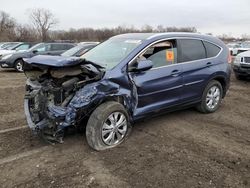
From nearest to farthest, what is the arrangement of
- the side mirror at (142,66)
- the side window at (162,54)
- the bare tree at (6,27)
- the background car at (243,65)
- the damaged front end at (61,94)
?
the damaged front end at (61,94) < the side mirror at (142,66) < the side window at (162,54) < the background car at (243,65) < the bare tree at (6,27)

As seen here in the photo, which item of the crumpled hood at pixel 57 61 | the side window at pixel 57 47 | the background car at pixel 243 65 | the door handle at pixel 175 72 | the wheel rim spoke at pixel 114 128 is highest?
the crumpled hood at pixel 57 61

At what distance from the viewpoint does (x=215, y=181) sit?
10.8ft

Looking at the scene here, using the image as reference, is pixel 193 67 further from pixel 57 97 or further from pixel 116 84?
pixel 57 97

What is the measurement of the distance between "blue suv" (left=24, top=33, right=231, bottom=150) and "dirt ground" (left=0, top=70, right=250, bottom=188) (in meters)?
0.31

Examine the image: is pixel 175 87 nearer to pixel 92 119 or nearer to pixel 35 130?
pixel 92 119

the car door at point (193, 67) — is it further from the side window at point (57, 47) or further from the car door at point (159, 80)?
the side window at point (57, 47)

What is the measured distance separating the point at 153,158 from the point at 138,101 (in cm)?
102

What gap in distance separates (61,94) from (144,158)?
1.49 metres

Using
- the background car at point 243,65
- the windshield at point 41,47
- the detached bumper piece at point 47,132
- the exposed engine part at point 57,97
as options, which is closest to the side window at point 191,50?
the exposed engine part at point 57,97

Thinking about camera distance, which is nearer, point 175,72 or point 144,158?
point 144,158

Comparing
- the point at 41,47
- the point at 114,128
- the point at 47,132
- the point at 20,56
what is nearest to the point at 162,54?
the point at 114,128

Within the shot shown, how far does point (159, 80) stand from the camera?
471 cm

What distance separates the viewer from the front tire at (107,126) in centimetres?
391

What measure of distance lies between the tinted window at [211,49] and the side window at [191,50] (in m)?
0.13
